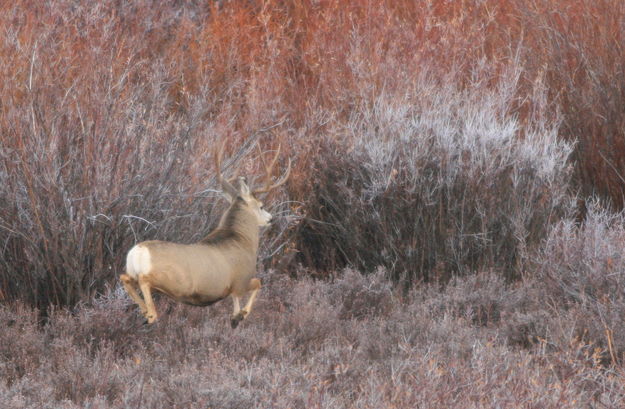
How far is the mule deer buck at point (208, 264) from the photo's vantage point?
97.0 inches

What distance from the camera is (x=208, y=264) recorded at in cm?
263

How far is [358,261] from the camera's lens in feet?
20.2

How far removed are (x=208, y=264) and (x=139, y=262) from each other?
0.22 m

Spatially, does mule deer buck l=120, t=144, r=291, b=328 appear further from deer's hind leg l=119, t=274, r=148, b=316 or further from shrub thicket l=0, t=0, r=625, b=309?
shrub thicket l=0, t=0, r=625, b=309

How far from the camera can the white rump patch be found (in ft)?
8.06

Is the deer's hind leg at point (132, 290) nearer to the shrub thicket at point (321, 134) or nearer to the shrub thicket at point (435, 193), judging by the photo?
the shrub thicket at point (321, 134)

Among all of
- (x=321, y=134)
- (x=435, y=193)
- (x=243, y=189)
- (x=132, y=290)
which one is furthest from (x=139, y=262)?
(x=321, y=134)

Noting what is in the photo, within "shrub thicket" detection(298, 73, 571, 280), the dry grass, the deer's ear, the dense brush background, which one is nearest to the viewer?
the deer's ear

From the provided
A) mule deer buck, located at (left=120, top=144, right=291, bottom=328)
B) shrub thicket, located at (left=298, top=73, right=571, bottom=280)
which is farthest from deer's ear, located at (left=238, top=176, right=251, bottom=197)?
shrub thicket, located at (left=298, top=73, right=571, bottom=280)

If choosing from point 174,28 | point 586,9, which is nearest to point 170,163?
point 586,9

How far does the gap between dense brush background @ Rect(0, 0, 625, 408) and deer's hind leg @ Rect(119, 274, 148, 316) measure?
3.06ft

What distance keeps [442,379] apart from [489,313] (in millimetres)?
1647

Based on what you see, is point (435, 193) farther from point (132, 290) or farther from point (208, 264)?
point (132, 290)

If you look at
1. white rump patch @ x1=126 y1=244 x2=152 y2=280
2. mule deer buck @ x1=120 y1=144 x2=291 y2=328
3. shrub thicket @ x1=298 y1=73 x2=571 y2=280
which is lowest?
shrub thicket @ x1=298 y1=73 x2=571 y2=280
